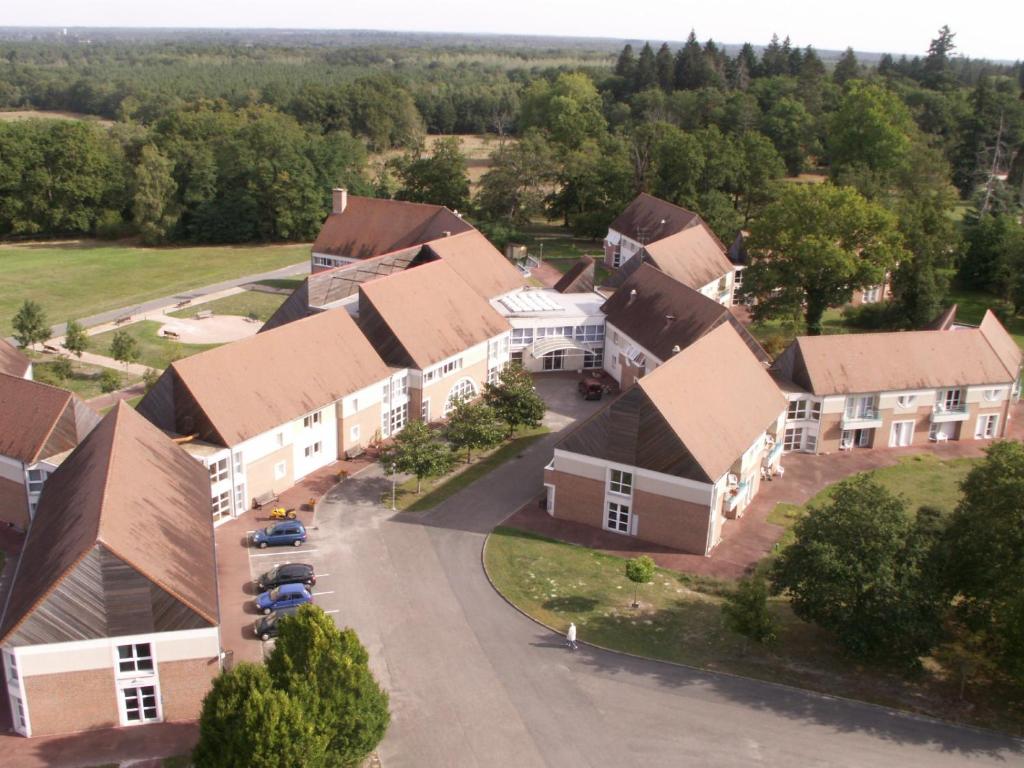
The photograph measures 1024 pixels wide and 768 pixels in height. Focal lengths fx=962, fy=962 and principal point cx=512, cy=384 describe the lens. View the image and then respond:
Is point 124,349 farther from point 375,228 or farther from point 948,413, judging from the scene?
point 948,413

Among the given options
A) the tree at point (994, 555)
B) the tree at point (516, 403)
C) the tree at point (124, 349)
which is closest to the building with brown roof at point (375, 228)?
the tree at point (124, 349)

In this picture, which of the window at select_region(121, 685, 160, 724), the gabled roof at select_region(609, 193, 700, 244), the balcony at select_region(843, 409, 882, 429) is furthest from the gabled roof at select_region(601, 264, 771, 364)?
the window at select_region(121, 685, 160, 724)

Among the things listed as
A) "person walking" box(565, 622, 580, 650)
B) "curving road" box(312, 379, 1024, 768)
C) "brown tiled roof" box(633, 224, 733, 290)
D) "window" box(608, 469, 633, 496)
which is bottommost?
"curving road" box(312, 379, 1024, 768)

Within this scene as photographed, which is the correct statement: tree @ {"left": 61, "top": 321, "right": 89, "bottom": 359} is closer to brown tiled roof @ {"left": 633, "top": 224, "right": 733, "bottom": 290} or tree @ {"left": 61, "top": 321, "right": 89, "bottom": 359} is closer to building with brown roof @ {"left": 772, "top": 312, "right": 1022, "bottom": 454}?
brown tiled roof @ {"left": 633, "top": 224, "right": 733, "bottom": 290}

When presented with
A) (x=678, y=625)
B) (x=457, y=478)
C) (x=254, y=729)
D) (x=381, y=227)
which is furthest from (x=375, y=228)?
(x=254, y=729)

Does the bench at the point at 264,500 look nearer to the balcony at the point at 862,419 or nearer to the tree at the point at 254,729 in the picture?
the tree at the point at 254,729
